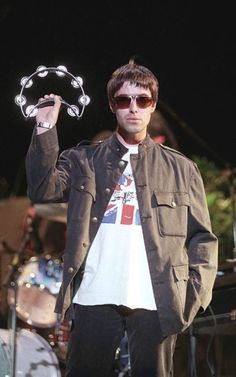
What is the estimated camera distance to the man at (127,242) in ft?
11.0

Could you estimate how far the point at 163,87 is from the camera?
9250mm

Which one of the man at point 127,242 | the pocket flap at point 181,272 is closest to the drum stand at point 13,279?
the man at point 127,242

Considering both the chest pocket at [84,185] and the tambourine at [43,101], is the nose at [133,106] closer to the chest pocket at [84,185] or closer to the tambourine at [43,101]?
the tambourine at [43,101]

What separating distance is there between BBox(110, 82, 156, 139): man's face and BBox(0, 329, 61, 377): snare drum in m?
2.24

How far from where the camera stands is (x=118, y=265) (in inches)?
133

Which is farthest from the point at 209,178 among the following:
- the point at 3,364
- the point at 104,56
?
the point at 3,364

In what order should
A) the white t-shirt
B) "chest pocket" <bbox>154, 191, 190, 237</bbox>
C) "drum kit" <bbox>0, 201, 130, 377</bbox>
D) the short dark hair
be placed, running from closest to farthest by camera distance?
1. the white t-shirt
2. "chest pocket" <bbox>154, 191, 190, 237</bbox>
3. the short dark hair
4. "drum kit" <bbox>0, 201, 130, 377</bbox>

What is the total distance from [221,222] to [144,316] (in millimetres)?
5197

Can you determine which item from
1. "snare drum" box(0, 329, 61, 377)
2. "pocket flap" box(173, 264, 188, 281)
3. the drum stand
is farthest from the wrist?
"snare drum" box(0, 329, 61, 377)

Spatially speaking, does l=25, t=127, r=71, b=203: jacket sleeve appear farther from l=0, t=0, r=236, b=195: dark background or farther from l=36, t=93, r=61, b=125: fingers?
l=0, t=0, r=236, b=195: dark background

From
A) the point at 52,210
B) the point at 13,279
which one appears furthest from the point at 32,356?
the point at 52,210

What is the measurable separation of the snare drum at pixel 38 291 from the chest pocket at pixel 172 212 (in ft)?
12.0

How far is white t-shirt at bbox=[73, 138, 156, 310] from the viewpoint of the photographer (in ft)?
11.0

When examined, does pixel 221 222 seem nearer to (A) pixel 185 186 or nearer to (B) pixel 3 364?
(B) pixel 3 364
